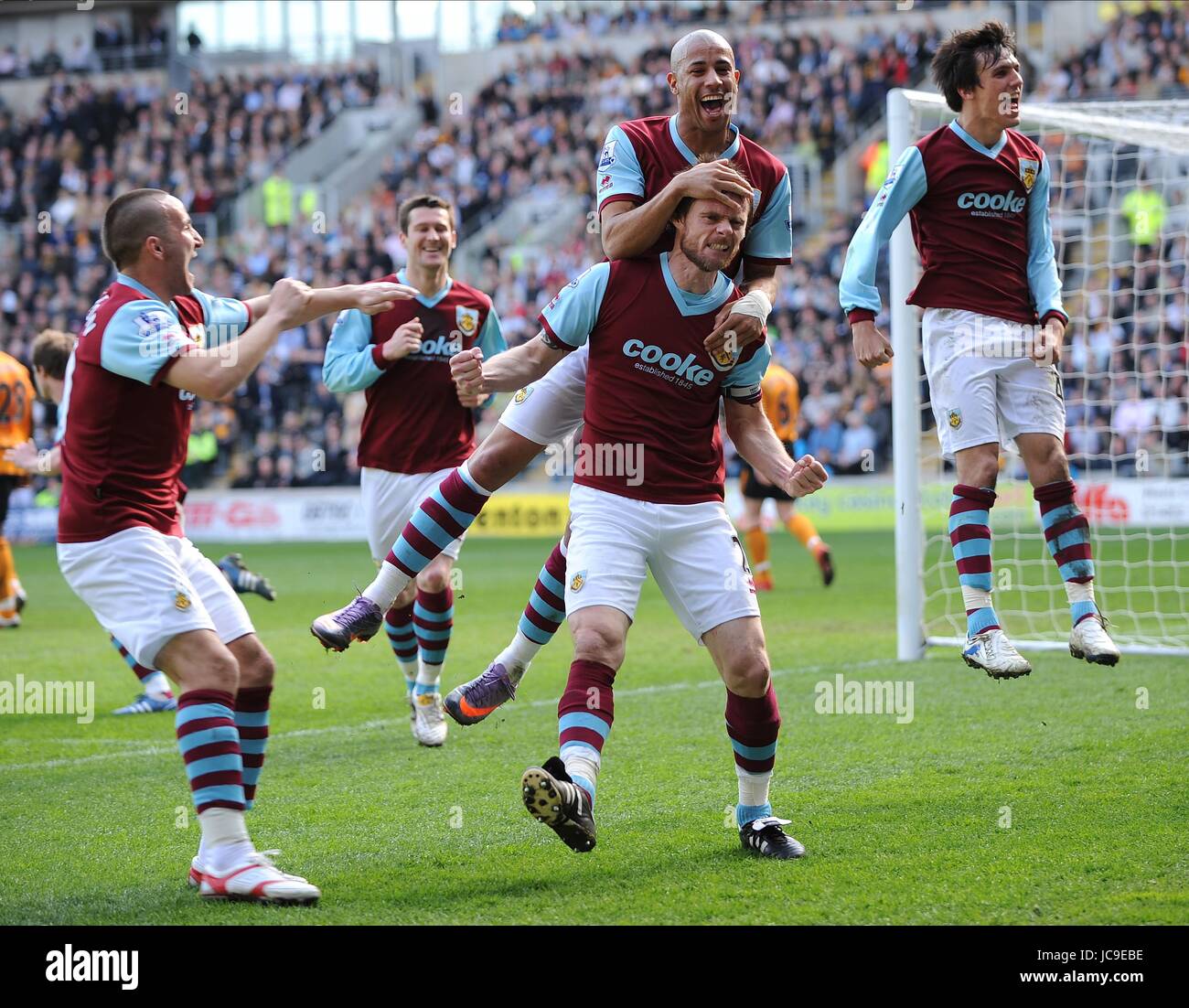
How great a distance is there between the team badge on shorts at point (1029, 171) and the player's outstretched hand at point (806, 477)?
2.15 meters

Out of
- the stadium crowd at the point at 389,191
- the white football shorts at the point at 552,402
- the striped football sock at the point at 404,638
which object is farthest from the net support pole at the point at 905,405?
the stadium crowd at the point at 389,191

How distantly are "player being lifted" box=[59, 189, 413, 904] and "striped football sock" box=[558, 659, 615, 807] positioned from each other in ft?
3.02

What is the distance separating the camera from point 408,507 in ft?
26.1

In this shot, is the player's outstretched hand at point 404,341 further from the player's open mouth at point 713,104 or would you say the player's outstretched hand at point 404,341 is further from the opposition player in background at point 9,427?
the opposition player in background at point 9,427

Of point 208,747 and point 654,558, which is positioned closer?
point 208,747

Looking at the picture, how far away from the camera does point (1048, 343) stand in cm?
618

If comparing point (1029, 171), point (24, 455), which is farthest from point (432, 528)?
point (1029, 171)

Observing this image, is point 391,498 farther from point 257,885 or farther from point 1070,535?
point 257,885

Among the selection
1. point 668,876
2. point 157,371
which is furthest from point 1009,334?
point 157,371

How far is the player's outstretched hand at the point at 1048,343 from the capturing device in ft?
20.3

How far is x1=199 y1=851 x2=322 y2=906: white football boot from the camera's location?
14.8 ft

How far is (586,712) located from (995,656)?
2070 mm
